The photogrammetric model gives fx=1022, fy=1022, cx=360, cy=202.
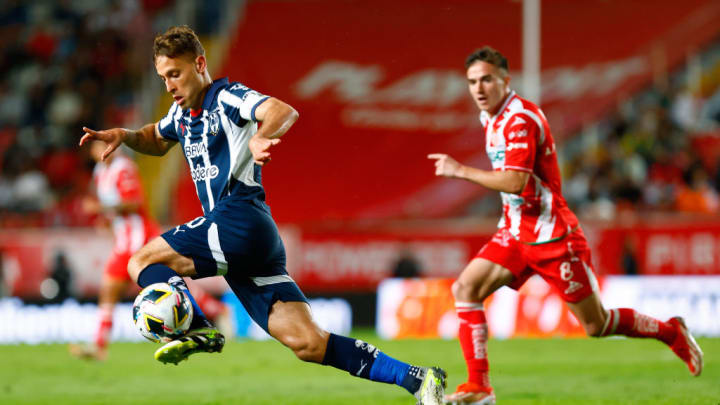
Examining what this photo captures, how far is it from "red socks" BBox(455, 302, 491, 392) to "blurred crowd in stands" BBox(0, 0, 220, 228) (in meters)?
13.6

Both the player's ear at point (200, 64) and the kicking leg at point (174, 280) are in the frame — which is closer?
the kicking leg at point (174, 280)

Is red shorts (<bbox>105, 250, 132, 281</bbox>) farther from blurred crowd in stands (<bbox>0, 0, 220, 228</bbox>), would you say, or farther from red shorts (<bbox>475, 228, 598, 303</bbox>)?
blurred crowd in stands (<bbox>0, 0, 220, 228</bbox>)

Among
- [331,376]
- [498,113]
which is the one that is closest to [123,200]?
[331,376]

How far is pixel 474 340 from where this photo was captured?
7.47 metres

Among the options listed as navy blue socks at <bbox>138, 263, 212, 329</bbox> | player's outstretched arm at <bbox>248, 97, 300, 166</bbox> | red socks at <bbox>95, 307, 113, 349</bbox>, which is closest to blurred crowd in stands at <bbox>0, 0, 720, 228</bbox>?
red socks at <bbox>95, 307, 113, 349</bbox>

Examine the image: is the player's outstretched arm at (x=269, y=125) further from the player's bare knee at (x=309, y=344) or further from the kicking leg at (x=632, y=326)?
the kicking leg at (x=632, y=326)

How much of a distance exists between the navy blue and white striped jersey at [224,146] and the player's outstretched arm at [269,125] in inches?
9.4

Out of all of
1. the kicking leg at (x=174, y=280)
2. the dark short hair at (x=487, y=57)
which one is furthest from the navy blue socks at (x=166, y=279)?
the dark short hair at (x=487, y=57)

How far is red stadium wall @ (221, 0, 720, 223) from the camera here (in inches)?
839

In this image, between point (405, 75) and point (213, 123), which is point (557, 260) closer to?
point (213, 123)

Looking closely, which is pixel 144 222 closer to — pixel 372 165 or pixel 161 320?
pixel 161 320

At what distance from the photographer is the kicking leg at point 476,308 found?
24.2 ft

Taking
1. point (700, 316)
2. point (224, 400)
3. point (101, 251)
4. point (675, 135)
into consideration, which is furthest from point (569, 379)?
point (675, 135)

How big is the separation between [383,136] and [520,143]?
15.4 metres
